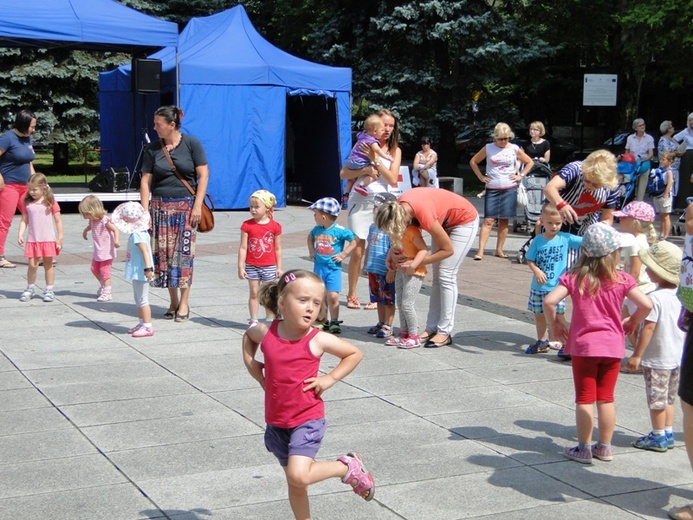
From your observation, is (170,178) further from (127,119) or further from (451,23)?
(451,23)

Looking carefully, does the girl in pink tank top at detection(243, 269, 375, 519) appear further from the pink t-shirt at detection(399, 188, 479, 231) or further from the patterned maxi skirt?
the patterned maxi skirt

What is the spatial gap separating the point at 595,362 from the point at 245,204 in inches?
617

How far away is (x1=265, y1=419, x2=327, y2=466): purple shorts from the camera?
4188 millimetres

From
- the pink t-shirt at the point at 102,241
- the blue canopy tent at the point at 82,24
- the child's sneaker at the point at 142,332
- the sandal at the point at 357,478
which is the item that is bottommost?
the child's sneaker at the point at 142,332

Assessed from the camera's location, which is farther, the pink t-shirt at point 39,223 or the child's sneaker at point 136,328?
the pink t-shirt at point 39,223

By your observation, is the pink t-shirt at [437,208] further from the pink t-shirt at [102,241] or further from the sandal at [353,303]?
the pink t-shirt at [102,241]

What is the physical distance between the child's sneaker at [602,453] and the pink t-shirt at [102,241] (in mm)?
6246

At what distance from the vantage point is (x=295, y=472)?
414 centimetres

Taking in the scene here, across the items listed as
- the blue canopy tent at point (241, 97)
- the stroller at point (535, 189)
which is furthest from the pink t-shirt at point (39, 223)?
the blue canopy tent at point (241, 97)

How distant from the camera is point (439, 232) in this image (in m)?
7.86

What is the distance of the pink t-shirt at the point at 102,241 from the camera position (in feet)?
33.8

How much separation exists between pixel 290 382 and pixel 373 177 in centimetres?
555

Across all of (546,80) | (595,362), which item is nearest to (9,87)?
(546,80)

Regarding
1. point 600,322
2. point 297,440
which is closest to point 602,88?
point 600,322
